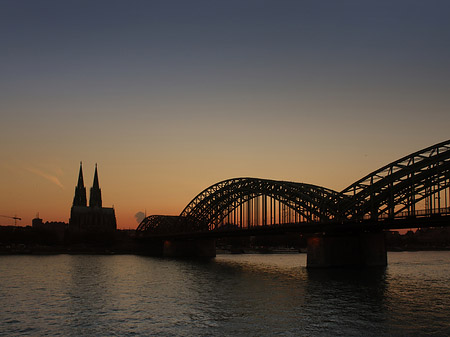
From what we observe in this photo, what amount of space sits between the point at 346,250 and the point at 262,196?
2954 centimetres

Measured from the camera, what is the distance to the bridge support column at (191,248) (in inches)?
5399

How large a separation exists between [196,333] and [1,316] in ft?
55.1

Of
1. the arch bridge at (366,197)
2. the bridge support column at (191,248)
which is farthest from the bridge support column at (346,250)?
the bridge support column at (191,248)

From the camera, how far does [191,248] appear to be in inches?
5507

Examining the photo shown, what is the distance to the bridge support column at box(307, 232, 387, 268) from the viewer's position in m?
78.0

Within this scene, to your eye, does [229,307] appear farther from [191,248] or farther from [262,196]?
[191,248]

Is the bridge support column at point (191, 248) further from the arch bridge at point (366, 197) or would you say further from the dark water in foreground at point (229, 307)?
the dark water in foreground at point (229, 307)

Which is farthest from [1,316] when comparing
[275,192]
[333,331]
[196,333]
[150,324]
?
[275,192]

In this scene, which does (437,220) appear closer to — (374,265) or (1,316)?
(374,265)

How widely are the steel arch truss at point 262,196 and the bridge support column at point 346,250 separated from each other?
386cm

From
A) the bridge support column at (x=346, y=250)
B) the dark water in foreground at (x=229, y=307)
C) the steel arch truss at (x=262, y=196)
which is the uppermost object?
the steel arch truss at (x=262, y=196)

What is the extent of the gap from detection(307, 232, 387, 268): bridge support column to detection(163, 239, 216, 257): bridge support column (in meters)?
60.8

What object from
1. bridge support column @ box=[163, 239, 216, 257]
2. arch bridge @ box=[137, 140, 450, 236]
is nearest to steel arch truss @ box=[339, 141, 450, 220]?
arch bridge @ box=[137, 140, 450, 236]

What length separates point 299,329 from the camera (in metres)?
30.9
